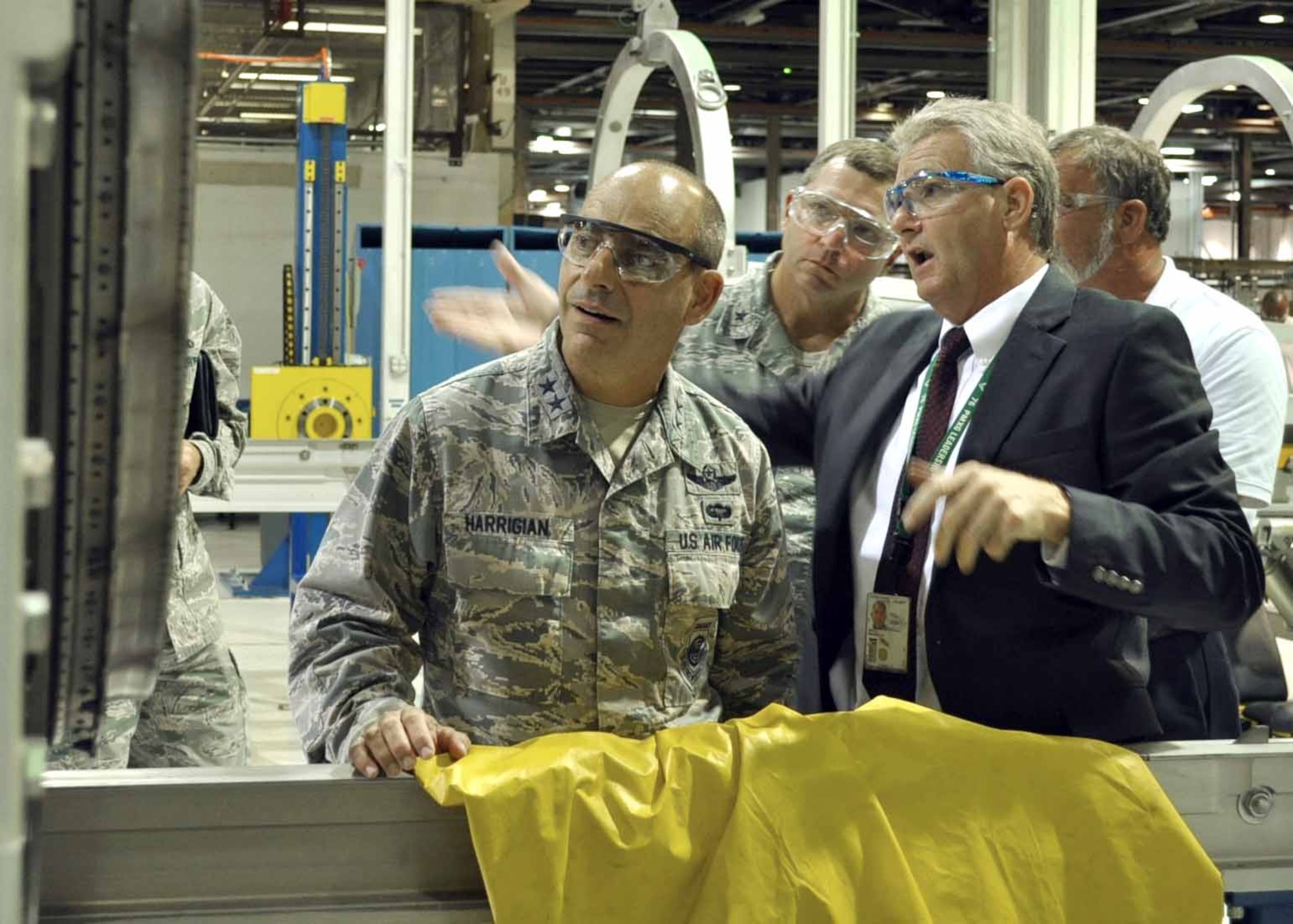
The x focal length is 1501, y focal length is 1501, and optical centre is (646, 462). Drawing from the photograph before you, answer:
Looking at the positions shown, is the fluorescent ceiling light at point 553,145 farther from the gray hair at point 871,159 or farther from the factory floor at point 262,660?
the gray hair at point 871,159

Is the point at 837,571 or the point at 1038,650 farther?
the point at 837,571

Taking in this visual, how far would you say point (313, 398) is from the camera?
687 centimetres

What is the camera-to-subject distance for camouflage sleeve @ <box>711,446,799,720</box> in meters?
2.16

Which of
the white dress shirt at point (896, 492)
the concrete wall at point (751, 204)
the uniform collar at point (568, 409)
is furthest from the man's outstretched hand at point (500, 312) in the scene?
the concrete wall at point (751, 204)

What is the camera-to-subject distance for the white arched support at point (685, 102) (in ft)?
17.4

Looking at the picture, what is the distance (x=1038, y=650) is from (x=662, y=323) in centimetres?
67

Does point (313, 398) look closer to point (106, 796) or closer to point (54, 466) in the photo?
point (106, 796)

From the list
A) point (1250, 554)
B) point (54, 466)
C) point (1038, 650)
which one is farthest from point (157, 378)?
point (1250, 554)

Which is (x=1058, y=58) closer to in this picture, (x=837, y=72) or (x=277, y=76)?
(x=837, y=72)

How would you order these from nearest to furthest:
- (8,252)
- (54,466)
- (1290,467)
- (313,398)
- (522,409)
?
(8,252) → (54,466) → (522,409) → (1290,467) → (313,398)

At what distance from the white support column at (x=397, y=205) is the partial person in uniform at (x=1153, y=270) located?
3956 mm

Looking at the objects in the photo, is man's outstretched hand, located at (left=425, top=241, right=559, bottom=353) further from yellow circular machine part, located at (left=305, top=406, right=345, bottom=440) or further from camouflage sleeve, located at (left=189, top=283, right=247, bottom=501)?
yellow circular machine part, located at (left=305, top=406, right=345, bottom=440)

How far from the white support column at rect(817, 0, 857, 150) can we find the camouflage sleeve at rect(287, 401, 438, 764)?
4.44 m

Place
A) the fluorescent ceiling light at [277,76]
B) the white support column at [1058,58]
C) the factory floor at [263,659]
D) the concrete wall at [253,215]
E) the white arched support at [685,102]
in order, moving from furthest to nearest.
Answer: the concrete wall at [253,215]
the fluorescent ceiling light at [277,76]
the white support column at [1058,58]
the factory floor at [263,659]
the white arched support at [685,102]
